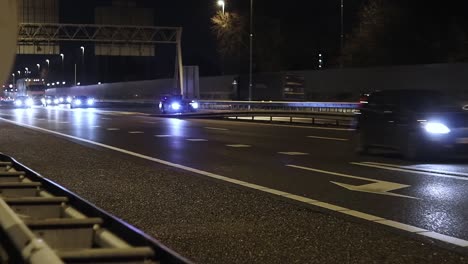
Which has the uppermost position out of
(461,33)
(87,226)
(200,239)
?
(461,33)

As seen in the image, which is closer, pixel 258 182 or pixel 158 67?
pixel 258 182

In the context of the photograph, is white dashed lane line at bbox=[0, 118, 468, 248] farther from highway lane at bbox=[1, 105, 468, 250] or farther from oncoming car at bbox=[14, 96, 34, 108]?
oncoming car at bbox=[14, 96, 34, 108]

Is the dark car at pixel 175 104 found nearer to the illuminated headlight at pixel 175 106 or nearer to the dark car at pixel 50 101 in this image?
the illuminated headlight at pixel 175 106

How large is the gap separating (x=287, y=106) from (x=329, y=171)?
104 feet

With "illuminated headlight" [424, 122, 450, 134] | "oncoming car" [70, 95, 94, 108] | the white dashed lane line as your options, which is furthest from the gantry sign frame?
the white dashed lane line

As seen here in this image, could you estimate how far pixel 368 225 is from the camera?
25.8 feet

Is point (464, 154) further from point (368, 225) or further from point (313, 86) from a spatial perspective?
point (313, 86)

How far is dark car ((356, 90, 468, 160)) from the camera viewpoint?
1425 centimetres

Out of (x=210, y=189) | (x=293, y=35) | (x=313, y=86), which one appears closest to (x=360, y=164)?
(x=210, y=189)

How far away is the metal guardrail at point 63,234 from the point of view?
12.7ft

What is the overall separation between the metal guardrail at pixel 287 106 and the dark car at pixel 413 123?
64.9ft

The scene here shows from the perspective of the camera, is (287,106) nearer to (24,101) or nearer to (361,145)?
(361,145)

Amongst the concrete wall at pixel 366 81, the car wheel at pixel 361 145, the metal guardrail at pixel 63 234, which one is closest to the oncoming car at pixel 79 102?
the concrete wall at pixel 366 81

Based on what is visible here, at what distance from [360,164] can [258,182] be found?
360cm
